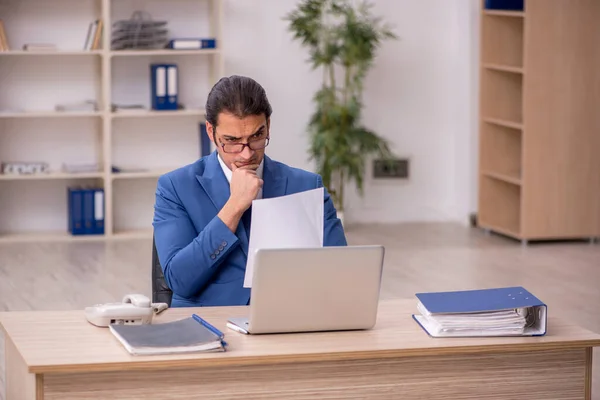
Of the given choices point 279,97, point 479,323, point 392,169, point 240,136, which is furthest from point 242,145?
point 392,169

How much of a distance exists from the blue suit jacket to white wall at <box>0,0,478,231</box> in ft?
15.7

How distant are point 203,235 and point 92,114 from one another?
15.5ft

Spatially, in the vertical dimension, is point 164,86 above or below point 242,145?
above

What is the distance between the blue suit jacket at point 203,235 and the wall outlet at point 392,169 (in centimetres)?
510

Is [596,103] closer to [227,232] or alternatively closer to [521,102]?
[521,102]

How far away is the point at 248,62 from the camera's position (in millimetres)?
7922

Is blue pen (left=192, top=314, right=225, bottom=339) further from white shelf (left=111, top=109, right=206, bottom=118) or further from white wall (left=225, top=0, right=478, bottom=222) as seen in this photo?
white wall (left=225, top=0, right=478, bottom=222)

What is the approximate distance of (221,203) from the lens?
3.05m

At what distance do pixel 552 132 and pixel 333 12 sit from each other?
1725 millimetres

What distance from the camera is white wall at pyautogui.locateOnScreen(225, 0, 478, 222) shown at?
26.0 feet

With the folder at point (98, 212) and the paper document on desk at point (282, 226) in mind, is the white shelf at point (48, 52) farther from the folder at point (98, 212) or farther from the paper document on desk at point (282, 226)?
the paper document on desk at point (282, 226)

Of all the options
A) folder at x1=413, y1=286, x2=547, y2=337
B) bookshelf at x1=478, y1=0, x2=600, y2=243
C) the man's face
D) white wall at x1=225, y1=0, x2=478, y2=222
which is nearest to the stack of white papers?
folder at x1=413, y1=286, x2=547, y2=337

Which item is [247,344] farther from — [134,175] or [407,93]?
[407,93]

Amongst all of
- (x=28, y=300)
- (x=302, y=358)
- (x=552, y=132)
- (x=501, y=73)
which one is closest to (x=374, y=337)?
(x=302, y=358)
